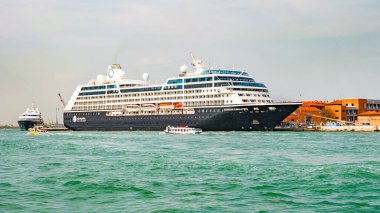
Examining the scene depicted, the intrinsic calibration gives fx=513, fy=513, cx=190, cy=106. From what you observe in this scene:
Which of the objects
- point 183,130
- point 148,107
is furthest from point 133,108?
point 183,130

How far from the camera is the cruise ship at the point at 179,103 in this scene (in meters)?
80.9

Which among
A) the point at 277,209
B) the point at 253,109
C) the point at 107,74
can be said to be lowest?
the point at 277,209

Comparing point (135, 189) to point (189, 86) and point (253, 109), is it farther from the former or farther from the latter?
point (189, 86)

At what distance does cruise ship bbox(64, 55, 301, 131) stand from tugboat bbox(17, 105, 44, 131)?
3072 cm

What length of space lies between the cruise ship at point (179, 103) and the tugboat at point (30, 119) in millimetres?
30721

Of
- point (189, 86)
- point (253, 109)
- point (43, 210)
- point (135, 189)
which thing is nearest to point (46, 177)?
point (135, 189)

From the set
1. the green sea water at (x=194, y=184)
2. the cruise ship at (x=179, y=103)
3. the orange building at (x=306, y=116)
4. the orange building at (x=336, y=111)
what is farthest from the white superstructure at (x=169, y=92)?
the green sea water at (x=194, y=184)

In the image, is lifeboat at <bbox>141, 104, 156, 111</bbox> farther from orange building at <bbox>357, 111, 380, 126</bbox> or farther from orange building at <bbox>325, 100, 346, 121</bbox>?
orange building at <bbox>325, 100, 346, 121</bbox>

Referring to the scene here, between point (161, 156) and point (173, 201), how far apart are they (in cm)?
1811

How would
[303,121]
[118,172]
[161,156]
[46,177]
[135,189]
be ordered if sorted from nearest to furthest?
[135,189] < [46,177] < [118,172] < [161,156] < [303,121]

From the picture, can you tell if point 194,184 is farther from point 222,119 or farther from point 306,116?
point 306,116

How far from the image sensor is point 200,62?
9438 centimetres

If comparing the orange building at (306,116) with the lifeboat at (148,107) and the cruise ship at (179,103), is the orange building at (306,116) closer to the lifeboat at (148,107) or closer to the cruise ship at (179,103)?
the cruise ship at (179,103)

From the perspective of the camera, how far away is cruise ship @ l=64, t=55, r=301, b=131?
80875mm
